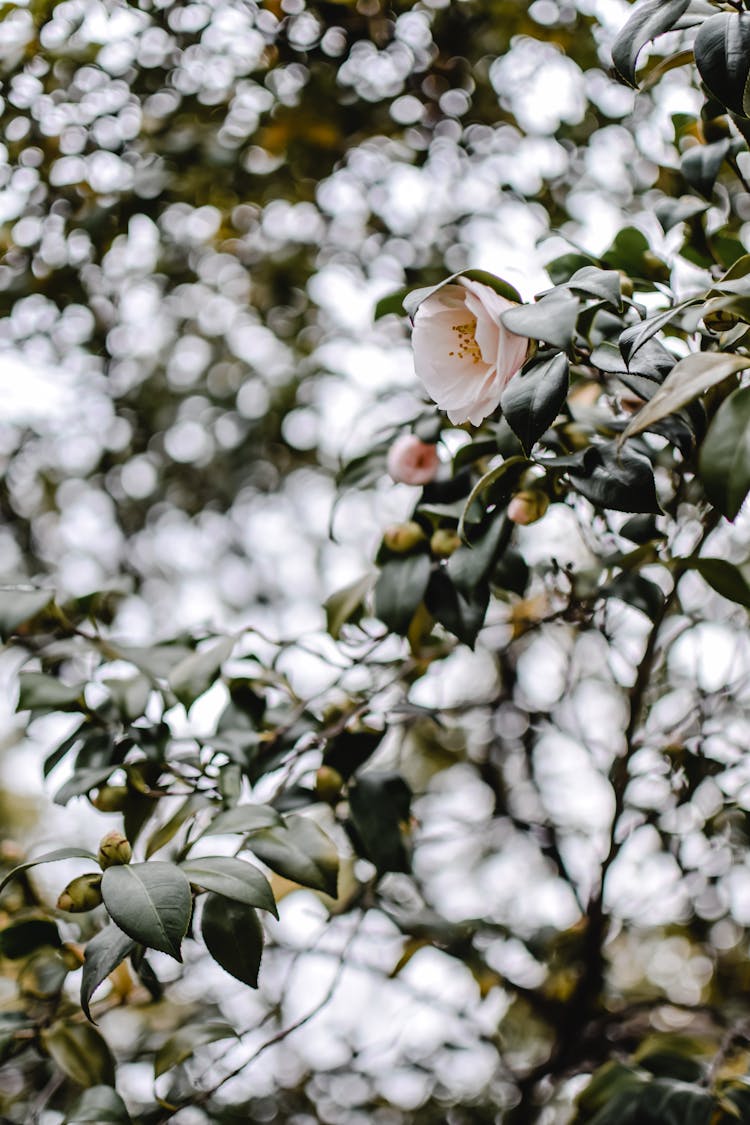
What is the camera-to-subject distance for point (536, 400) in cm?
59

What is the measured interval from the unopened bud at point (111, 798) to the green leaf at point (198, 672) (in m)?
0.10

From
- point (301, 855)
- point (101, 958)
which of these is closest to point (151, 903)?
point (101, 958)

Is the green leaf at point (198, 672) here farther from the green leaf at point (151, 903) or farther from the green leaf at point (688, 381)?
the green leaf at point (688, 381)

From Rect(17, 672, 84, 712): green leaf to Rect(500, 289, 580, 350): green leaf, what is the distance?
1.83 feet

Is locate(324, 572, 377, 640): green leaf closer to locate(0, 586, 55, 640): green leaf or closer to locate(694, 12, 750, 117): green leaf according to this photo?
locate(0, 586, 55, 640): green leaf

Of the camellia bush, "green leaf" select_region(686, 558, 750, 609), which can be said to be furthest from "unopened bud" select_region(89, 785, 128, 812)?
"green leaf" select_region(686, 558, 750, 609)

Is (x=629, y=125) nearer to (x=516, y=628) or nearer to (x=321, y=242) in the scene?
(x=321, y=242)

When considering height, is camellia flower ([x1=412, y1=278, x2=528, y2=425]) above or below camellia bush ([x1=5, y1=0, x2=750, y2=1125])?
above

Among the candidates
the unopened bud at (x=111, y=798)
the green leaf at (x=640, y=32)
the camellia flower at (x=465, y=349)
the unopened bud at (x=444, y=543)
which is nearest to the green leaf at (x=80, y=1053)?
the unopened bud at (x=111, y=798)

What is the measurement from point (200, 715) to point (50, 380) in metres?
1.09

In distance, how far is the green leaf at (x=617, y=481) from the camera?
2.19 ft

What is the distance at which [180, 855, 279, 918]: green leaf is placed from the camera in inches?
25.9

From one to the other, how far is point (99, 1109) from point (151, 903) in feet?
1.15

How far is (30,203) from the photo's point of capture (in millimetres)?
1569
